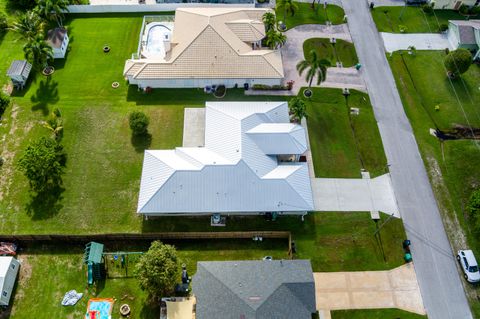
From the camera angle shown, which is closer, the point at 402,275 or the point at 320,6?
the point at 402,275

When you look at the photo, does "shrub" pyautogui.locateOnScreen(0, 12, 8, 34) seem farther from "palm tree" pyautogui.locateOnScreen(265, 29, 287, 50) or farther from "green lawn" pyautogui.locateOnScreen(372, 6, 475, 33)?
"green lawn" pyautogui.locateOnScreen(372, 6, 475, 33)

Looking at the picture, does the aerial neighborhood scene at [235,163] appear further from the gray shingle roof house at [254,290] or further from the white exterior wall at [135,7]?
the white exterior wall at [135,7]

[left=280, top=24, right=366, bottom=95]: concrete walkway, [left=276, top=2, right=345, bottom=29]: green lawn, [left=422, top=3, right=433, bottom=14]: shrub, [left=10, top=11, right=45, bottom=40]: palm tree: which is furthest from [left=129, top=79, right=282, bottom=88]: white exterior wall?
[left=422, top=3, right=433, bottom=14]: shrub

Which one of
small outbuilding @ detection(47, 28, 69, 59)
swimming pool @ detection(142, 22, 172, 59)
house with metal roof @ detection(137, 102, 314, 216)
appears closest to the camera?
house with metal roof @ detection(137, 102, 314, 216)

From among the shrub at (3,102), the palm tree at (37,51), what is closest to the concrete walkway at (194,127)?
the palm tree at (37,51)

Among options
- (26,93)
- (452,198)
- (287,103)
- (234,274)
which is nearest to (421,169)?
(452,198)

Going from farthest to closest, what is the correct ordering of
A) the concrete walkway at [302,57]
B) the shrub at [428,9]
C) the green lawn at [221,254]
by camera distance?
the shrub at [428,9], the concrete walkway at [302,57], the green lawn at [221,254]

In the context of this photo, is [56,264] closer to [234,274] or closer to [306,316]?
[234,274]
